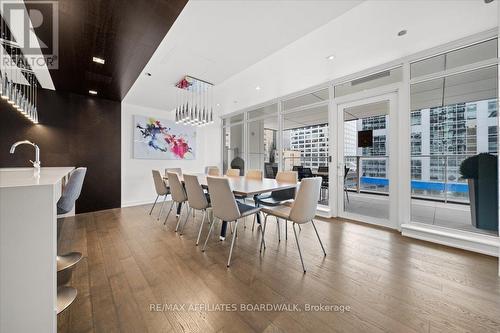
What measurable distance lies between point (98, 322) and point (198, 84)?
11.6 ft

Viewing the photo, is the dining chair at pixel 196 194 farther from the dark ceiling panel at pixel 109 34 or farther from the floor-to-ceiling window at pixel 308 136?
the floor-to-ceiling window at pixel 308 136

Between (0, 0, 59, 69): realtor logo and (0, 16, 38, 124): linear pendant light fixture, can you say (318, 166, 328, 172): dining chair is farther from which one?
(0, 16, 38, 124): linear pendant light fixture

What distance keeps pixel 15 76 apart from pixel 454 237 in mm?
6855

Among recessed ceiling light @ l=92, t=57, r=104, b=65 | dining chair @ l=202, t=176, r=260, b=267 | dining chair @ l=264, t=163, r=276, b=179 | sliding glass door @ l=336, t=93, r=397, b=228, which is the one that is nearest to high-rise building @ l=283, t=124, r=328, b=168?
sliding glass door @ l=336, t=93, r=397, b=228

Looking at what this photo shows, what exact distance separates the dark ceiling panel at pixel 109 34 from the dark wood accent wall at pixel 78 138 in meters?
0.80

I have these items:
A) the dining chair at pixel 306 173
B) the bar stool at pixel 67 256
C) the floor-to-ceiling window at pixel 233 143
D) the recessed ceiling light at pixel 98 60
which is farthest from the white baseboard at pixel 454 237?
the recessed ceiling light at pixel 98 60

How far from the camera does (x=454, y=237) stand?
237 cm

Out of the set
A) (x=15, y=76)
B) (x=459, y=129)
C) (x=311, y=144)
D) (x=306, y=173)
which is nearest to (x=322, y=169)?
(x=306, y=173)

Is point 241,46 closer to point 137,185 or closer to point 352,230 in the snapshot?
point 352,230

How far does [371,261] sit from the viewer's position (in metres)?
2.04

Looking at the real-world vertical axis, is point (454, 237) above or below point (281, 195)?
below

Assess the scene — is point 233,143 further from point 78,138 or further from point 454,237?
point 454,237

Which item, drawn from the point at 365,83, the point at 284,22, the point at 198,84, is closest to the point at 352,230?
the point at 365,83

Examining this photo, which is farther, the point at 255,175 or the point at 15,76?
the point at 255,175
